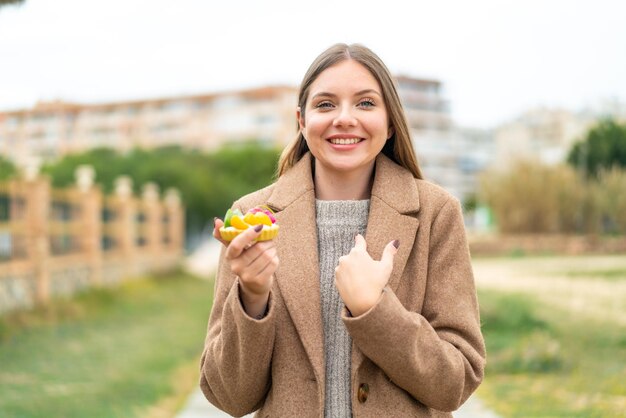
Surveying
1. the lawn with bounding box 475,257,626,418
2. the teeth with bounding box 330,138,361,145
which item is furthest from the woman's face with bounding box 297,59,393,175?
the lawn with bounding box 475,257,626,418

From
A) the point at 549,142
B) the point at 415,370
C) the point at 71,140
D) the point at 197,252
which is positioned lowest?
the point at 197,252

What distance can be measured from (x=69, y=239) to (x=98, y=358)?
Answer: 447 cm

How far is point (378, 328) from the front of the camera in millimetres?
1641

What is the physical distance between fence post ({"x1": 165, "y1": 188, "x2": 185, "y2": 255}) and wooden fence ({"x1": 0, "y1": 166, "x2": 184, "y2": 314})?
243 centimetres

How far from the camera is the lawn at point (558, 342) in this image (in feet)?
18.5

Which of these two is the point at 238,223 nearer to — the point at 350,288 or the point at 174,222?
the point at 350,288

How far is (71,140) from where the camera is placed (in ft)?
106

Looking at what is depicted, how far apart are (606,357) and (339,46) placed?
19.4 ft

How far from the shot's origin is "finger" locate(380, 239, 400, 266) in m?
1.71

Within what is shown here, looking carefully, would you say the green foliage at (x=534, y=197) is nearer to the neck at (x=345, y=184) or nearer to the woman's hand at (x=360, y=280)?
the neck at (x=345, y=184)

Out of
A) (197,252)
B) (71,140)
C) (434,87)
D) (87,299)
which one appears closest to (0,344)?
(87,299)

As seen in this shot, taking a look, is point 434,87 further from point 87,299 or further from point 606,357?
Answer: point 87,299

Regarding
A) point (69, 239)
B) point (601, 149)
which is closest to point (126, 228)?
point (69, 239)

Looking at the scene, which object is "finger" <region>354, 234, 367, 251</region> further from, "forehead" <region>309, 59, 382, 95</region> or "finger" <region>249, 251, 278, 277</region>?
"forehead" <region>309, 59, 382, 95</region>
